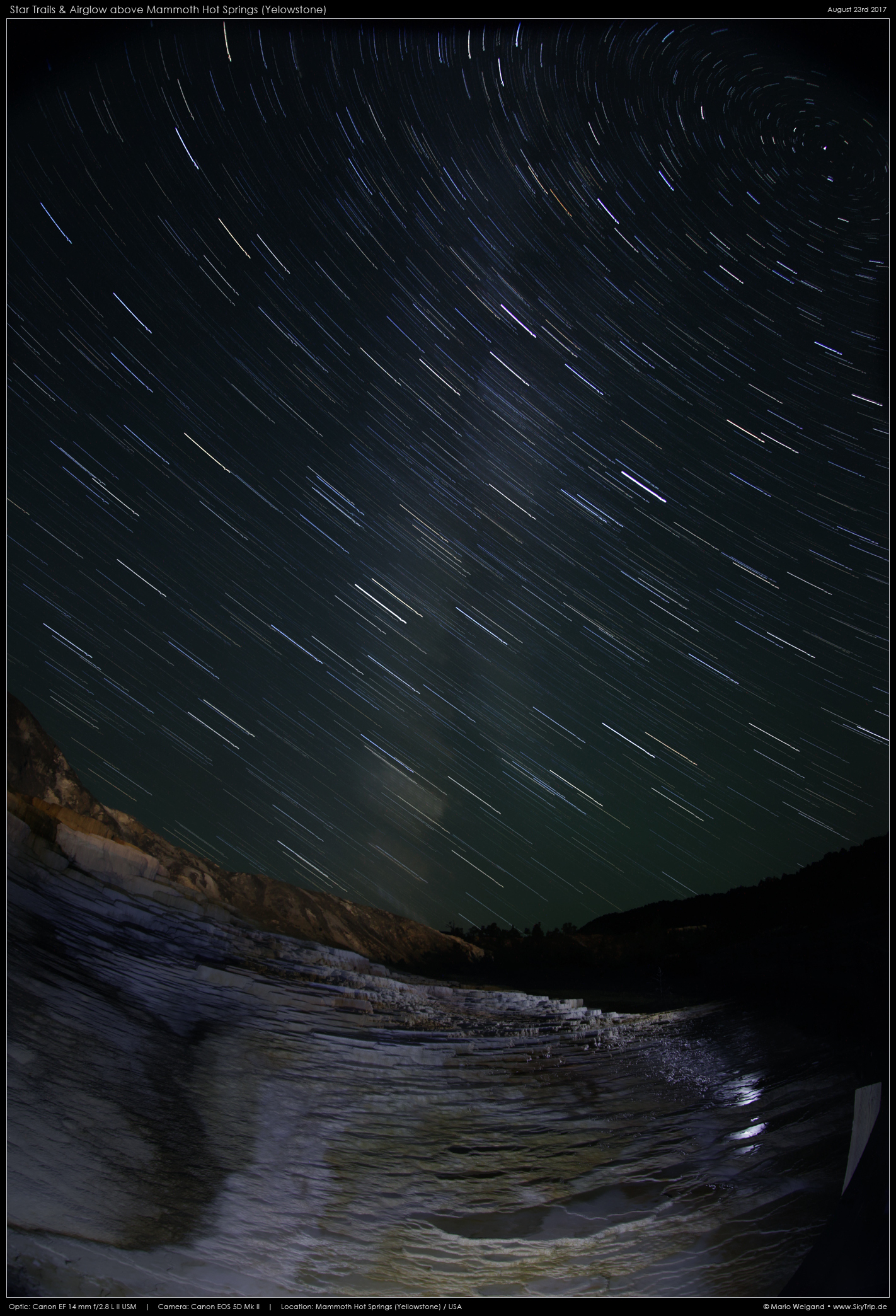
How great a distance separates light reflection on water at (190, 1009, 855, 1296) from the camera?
4.04m

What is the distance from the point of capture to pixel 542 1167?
4.74 m

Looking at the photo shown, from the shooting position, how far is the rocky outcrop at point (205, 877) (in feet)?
20.2

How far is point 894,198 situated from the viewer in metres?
5.36

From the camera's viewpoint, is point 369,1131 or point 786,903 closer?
point 369,1131

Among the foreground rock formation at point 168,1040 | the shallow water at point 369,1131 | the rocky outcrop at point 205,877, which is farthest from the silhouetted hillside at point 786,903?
the rocky outcrop at point 205,877

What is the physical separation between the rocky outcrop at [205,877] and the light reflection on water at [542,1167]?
1437 mm

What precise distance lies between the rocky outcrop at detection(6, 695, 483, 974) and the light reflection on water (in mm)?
→ 1437

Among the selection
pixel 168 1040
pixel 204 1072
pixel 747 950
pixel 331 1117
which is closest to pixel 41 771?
pixel 168 1040

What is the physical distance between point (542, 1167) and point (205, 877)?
15.6ft

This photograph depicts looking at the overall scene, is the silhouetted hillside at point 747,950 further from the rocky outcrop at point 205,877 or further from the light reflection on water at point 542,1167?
the rocky outcrop at point 205,877

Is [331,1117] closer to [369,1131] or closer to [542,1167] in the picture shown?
[369,1131]

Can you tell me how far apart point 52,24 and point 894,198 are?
302 inches

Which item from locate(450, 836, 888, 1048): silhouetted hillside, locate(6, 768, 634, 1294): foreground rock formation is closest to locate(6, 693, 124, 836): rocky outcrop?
locate(6, 768, 634, 1294): foreground rock formation

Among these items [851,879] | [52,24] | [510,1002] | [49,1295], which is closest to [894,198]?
[851,879]
